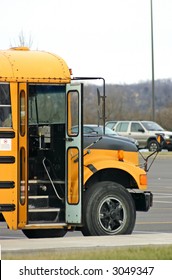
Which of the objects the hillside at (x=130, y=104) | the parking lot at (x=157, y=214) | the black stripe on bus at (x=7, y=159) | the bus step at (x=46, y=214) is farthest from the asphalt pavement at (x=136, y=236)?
the hillside at (x=130, y=104)

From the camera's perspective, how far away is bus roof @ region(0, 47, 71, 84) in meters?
14.8

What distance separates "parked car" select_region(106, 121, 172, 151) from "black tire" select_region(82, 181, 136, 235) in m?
38.5

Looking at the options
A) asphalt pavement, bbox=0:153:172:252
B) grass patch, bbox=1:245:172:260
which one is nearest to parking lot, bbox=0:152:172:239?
asphalt pavement, bbox=0:153:172:252

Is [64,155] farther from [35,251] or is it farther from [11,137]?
[35,251]

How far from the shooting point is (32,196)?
15.0 metres

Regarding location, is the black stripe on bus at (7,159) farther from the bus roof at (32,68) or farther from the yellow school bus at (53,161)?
the bus roof at (32,68)

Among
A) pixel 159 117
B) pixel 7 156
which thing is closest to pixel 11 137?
pixel 7 156

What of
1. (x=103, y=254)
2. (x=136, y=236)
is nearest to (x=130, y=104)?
(x=136, y=236)

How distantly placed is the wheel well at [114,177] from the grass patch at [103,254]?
7.24 ft

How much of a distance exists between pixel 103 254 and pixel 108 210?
293 cm

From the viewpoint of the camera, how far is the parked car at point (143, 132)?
54.6 m

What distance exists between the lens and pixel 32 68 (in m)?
14.9

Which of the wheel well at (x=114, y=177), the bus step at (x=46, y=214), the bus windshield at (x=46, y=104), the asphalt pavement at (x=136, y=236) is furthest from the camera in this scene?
the wheel well at (x=114, y=177)

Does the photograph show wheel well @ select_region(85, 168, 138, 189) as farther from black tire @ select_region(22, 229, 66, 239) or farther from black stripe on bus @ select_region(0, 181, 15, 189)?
black stripe on bus @ select_region(0, 181, 15, 189)
